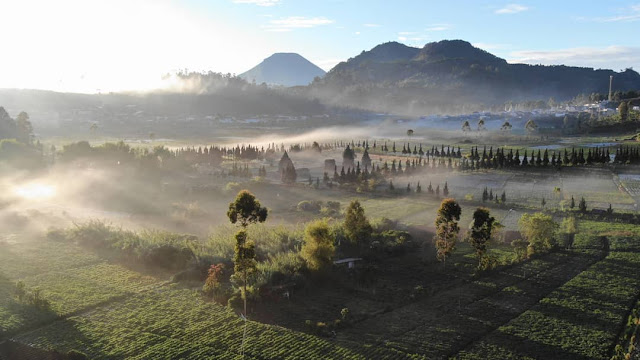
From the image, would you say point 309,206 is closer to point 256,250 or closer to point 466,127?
point 256,250

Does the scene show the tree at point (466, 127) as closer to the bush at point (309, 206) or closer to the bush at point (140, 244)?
the bush at point (309, 206)

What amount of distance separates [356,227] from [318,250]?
20.6 ft

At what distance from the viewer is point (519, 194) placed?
182 feet

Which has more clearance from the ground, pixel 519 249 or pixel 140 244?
pixel 140 244

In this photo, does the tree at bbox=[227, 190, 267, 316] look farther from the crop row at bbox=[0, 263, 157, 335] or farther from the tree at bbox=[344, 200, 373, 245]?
the tree at bbox=[344, 200, 373, 245]

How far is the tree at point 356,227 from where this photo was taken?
36219mm

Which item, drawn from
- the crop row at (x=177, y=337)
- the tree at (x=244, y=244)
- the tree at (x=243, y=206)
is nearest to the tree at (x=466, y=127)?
the tree at (x=244, y=244)

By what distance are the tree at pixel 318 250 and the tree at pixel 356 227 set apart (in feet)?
18.2

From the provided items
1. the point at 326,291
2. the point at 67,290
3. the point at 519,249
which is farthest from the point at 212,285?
the point at 519,249

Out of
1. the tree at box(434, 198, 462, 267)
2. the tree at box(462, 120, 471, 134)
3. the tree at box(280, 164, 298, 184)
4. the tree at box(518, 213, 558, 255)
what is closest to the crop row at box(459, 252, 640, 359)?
the tree at box(518, 213, 558, 255)

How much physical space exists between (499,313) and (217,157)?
62.8 m

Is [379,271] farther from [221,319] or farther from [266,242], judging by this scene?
[221,319]

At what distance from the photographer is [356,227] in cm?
3628

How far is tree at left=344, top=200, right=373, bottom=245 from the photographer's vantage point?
119 feet
